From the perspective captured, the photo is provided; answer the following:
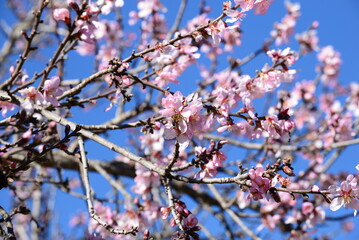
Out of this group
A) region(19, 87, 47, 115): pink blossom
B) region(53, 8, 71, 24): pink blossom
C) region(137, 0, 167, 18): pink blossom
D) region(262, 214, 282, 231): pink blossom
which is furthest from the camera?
region(137, 0, 167, 18): pink blossom

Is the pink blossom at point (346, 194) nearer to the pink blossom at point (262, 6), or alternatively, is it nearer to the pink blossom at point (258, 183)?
the pink blossom at point (258, 183)

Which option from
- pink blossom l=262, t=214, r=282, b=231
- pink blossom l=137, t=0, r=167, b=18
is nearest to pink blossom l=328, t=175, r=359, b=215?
pink blossom l=262, t=214, r=282, b=231

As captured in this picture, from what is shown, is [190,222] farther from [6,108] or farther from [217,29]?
[6,108]

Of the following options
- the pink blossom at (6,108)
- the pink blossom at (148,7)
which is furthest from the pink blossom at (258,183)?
the pink blossom at (148,7)

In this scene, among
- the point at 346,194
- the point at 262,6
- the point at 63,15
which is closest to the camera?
the point at 346,194

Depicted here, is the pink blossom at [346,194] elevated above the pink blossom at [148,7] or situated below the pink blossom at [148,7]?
below

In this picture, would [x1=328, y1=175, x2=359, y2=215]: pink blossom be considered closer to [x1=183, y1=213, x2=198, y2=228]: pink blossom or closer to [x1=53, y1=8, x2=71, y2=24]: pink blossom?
[x1=183, y1=213, x2=198, y2=228]: pink blossom

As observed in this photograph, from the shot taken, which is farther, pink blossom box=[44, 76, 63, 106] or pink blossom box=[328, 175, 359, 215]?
pink blossom box=[44, 76, 63, 106]

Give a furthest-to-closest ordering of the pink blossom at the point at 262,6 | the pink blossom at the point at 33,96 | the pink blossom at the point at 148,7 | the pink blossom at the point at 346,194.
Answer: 1. the pink blossom at the point at 148,7
2. the pink blossom at the point at 262,6
3. the pink blossom at the point at 33,96
4. the pink blossom at the point at 346,194

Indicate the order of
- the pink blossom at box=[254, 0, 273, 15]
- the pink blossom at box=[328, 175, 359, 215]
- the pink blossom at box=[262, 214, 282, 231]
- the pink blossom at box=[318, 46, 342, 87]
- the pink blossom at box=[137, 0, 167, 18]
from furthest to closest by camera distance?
the pink blossom at box=[318, 46, 342, 87] → the pink blossom at box=[137, 0, 167, 18] → the pink blossom at box=[262, 214, 282, 231] → the pink blossom at box=[254, 0, 273, 15] → the pink blossom at box=[328, 175, 359, 215]

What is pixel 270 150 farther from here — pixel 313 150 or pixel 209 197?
pixel 209 197

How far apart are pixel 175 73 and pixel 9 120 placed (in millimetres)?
1176

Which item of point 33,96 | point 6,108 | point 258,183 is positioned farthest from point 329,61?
point 33,96

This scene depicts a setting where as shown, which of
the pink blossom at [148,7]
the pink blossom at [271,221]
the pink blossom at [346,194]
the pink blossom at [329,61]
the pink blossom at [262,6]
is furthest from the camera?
the pink blossom at [329,61]
